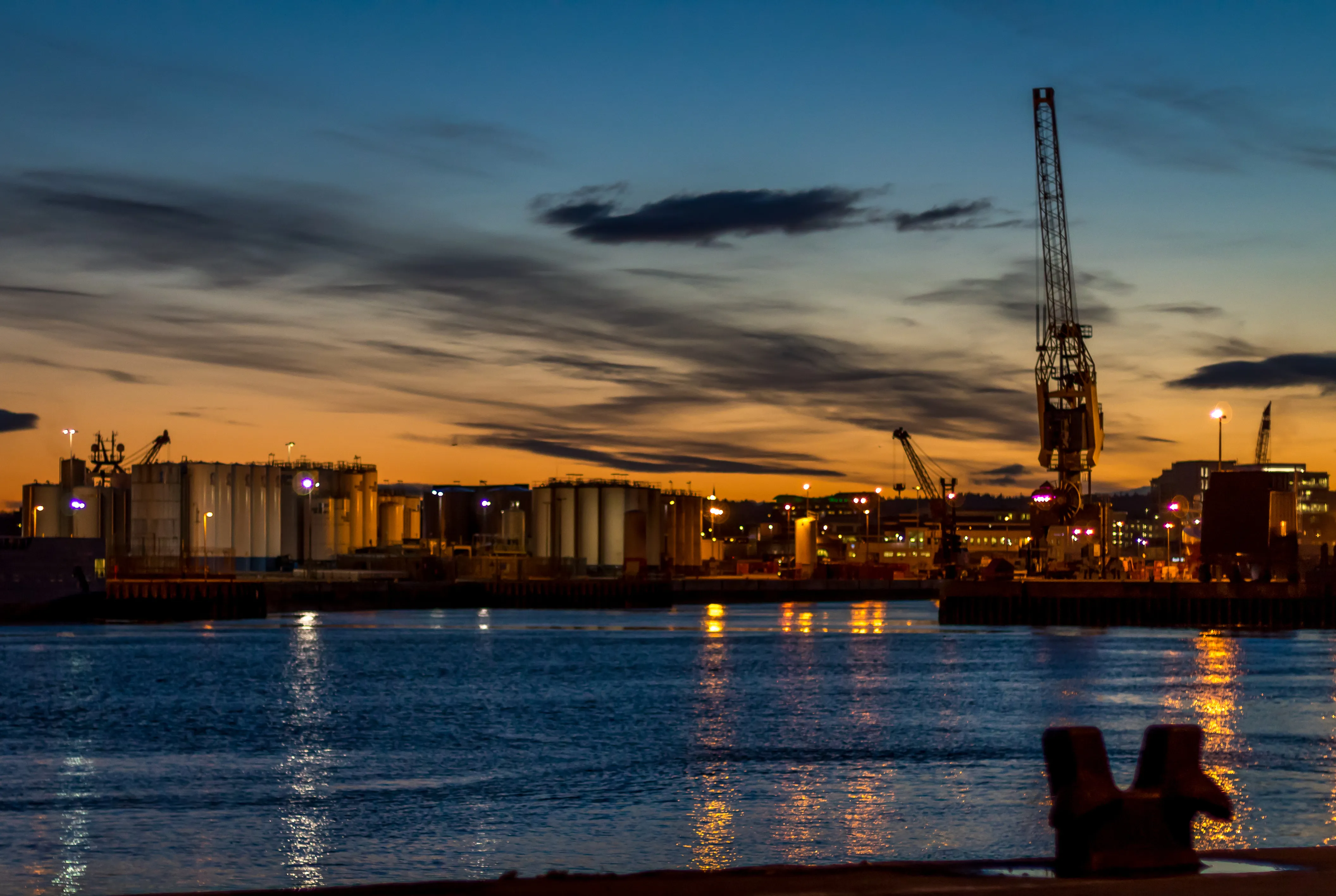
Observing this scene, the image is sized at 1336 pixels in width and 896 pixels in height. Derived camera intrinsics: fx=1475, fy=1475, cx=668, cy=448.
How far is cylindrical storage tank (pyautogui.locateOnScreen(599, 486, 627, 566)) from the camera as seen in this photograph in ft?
637

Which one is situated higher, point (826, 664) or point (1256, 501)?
point (1256, 501)

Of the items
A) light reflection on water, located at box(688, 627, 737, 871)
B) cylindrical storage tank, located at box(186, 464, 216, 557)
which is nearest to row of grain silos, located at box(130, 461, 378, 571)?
cylindrical storage tank, located at box(186, 464, 216, 557)

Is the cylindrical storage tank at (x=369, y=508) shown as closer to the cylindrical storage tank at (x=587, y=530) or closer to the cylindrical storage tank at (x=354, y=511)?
the cylindrical storage tank at (x=354, y=511)

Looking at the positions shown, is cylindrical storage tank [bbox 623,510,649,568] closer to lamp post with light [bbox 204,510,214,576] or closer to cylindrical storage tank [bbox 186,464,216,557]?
lamp post with light [bbox 204,510,214,576]

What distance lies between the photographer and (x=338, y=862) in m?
21.1

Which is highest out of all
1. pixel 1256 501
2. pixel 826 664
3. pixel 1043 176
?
pixel 1043 176

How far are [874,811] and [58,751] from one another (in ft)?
71.5

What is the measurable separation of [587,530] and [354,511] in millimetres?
32676

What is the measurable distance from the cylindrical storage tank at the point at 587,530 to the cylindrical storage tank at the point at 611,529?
1.43 ft

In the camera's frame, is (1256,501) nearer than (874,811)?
No

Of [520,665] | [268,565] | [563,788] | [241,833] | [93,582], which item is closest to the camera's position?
[241,833]

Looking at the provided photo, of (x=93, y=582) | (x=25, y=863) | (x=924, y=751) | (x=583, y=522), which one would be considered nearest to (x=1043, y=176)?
(x=583, y=522)

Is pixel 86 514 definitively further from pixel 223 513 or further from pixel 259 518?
pixel 259 518

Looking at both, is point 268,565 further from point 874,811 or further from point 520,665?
point 874,811
